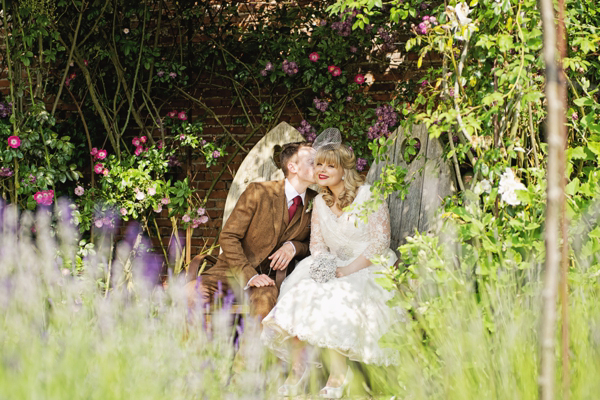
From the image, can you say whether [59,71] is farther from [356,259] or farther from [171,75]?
[356,259]

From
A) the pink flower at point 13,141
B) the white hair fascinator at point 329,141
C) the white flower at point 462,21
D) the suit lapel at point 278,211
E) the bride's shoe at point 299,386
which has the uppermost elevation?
the white flower at point 462,21

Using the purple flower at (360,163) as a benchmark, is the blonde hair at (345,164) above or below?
below

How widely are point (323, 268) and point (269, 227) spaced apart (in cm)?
56

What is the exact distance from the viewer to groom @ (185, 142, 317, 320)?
319 cm

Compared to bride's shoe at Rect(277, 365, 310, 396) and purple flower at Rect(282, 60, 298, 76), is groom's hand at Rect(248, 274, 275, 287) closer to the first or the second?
bride's shoe at Rect(277, 365, 310, 396)

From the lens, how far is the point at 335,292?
2.68 m

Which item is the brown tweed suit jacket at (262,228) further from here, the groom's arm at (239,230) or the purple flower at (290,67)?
the purple flower at (290,67)

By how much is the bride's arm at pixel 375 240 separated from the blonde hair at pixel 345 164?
20cm

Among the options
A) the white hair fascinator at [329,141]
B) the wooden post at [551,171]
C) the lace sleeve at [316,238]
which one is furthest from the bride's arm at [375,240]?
the wooden post at [551,171]

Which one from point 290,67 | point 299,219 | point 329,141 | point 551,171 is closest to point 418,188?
point 329,141

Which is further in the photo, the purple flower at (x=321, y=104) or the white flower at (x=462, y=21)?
the purple flower at (x=321, y=104)

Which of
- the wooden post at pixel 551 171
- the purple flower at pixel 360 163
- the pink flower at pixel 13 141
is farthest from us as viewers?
the purple flower at pixel 360 163

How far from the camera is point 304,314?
2627 millimetres

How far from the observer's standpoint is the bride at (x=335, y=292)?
2.58 m
